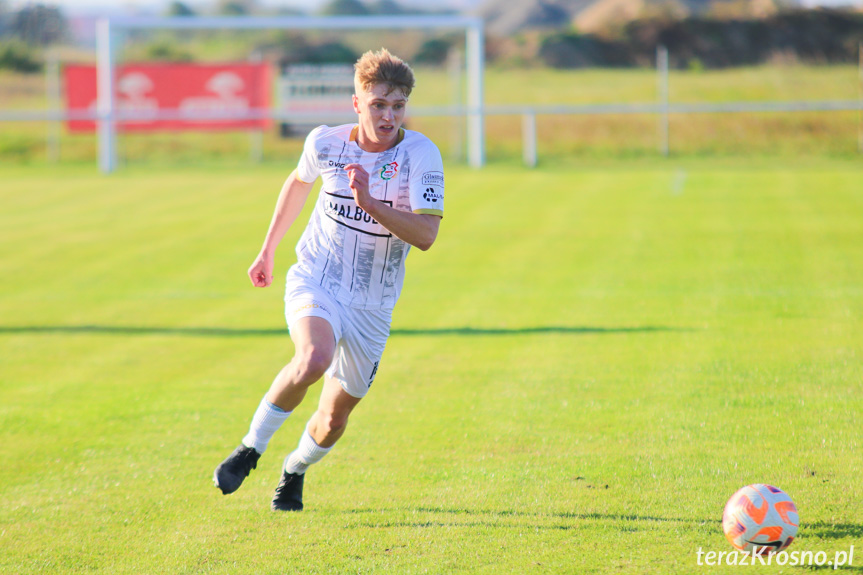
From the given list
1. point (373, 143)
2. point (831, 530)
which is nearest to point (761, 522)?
point (831, 530)

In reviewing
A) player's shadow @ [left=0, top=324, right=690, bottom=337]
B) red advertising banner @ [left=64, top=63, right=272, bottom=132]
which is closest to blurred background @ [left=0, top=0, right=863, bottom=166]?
red advertising banner @ [left=64, top=63, right=272, bottom=132]

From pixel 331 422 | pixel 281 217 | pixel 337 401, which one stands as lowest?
pixel 331 422

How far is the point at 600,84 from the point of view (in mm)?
34594

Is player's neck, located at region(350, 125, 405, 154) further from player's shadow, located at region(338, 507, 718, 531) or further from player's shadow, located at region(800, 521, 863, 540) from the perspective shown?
player's shadow, located at region(800, 521, 863, 540)

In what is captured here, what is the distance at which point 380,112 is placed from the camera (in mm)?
4715

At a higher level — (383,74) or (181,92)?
(181,92)

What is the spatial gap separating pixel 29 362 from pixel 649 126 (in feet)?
81.2

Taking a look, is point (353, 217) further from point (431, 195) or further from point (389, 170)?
point (431, 195)

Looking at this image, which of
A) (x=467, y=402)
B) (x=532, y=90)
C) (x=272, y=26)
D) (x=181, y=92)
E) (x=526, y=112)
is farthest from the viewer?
(x=532, y=90)

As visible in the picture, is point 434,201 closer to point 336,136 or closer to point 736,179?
point 336,136

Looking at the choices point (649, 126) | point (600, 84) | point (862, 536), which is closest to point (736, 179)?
point (649, 126)

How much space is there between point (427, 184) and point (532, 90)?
3180cm

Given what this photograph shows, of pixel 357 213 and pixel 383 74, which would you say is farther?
pixel 357 213

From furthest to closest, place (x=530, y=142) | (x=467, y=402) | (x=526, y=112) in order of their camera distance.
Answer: (x=530, y=142), (x=526, y=112), (x=467, y=402)
